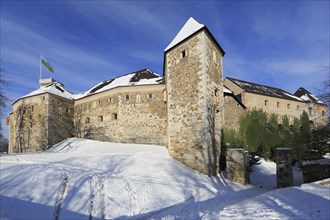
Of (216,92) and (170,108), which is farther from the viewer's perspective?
(170,108)

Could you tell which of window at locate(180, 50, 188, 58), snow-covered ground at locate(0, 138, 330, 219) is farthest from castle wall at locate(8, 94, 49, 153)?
window at locate(180, 50, 188, 58)

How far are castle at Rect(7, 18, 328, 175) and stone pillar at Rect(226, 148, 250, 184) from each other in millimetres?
905

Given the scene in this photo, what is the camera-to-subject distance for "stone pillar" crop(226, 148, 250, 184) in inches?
478

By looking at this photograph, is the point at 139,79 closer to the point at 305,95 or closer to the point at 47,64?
the point at 47,64

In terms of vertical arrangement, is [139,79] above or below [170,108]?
above

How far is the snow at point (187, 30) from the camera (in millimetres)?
14677

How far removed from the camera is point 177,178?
36.2 feet

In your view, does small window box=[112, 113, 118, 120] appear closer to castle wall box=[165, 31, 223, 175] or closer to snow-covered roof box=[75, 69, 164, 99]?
snow-covered roof box=[75, 69, 164, 99]

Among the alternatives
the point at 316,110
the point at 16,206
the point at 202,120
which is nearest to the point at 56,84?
the point at 202,120

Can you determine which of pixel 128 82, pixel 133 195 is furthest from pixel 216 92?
pixel 128 82

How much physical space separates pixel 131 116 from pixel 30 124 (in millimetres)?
12756

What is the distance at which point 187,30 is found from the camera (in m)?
15.5

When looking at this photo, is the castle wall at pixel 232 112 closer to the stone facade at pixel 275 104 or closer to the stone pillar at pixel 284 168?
the stone facade at pixel 275 104

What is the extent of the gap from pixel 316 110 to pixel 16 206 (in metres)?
40.5
